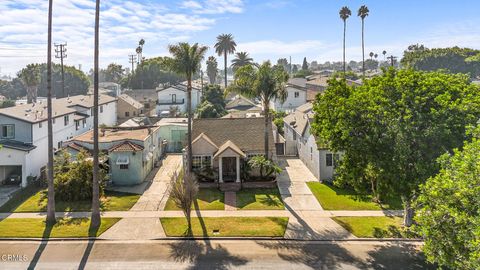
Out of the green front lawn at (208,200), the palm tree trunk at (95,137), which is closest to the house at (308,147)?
the green front lawn at (208,200)

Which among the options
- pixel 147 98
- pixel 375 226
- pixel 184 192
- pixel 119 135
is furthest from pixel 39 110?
pixel 147 98

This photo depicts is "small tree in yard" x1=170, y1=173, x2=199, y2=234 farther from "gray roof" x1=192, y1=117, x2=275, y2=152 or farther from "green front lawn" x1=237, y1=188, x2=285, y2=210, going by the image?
"gray roof" x1=192, y1=117, x2=275, y2=152

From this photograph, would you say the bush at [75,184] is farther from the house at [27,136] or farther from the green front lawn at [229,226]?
the green front lawn at [229,226]

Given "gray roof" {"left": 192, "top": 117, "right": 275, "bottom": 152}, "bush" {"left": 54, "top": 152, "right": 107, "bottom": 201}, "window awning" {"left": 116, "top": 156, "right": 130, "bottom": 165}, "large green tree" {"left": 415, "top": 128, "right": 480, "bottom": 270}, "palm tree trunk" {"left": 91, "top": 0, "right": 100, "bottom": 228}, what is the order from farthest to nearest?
1. "gray roof" {"left": 192, "top": 117, "right": 275, "bottom": 152}
2. "window awning" {"left": 116, "top": 156, "right": 130, "bottom": 165}
3. "bush" {"left": 54, "top": 152, "right": 107, "bottom": 201}
4. "palm tree trunk" {"left": 91, "top": 0, "right": 100, "bottom": 228}
5. "large green tree" {"left": 415, "top": 128, "right": 480, "bottom": 270}

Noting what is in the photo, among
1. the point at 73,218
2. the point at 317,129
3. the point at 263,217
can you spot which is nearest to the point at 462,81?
the point at 317,129

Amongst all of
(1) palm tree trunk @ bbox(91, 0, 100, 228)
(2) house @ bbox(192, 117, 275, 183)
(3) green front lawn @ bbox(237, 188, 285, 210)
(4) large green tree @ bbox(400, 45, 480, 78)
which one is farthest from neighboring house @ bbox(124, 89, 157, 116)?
(4) large green tree @ bbox(400, 45, 480, 78)

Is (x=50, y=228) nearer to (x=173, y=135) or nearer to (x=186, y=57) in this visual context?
(x=186, y=57)

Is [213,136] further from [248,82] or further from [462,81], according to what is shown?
[462,81]
